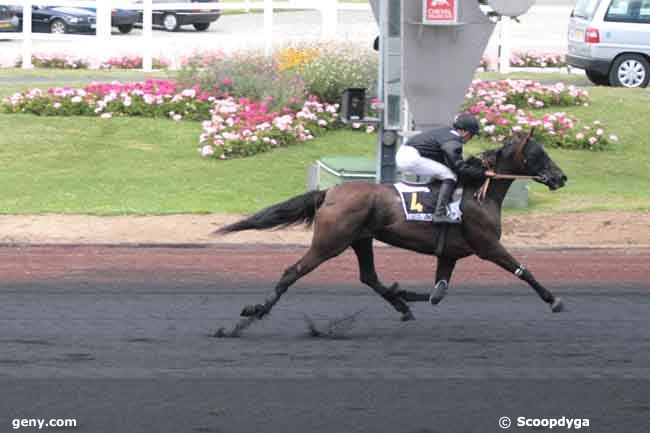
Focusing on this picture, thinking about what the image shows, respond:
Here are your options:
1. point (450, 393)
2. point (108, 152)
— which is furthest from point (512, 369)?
point (108, 152)

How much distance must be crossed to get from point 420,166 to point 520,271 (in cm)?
118

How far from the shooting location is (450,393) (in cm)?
827

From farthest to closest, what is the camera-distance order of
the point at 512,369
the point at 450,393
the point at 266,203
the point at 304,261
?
the point at 266,203 < the point at 304,261 < the point at 512,369 < the point at 450,393

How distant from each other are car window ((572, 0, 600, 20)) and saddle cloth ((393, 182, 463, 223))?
1473 centimetres

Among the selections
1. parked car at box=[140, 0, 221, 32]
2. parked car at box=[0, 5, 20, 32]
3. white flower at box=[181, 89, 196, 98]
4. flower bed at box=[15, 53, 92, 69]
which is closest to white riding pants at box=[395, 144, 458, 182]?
white flower at box=[181, 89, 196, 98]

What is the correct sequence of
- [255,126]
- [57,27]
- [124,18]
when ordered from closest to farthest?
[255,126], [57,27], [124,18]

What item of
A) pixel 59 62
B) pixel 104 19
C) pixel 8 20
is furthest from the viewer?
pixel 8 20

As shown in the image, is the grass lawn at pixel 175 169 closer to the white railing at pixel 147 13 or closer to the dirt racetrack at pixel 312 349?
the dirt racetrack at pixel 312 349

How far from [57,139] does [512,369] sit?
475 inches

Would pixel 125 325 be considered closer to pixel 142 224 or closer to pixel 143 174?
pixel 142 224

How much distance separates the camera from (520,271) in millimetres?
10055

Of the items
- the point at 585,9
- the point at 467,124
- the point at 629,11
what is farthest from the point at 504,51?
the point at 467,124

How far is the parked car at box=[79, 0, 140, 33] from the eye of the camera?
3266 centimetres

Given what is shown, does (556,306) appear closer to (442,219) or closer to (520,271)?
(520,271)
